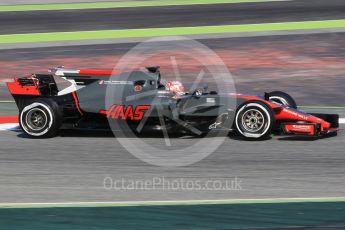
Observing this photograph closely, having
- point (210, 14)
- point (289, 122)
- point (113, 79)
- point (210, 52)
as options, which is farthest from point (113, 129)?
point (210, 14)

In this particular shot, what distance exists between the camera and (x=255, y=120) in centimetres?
1035

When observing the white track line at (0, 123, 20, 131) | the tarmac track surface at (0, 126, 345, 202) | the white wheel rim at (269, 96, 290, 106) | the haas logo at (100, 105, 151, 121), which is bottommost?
the tarmac track surface at (0, 126, 345, 202)

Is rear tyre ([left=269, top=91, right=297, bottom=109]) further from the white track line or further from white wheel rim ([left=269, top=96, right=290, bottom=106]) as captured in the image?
the white track line

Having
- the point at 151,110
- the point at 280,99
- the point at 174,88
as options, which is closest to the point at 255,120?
the point at 280,99

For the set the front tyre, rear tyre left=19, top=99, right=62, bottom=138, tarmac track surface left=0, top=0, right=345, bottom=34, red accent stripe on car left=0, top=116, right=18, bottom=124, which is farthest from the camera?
tarmac track surface left=0, top=0, right=345, bottom=34

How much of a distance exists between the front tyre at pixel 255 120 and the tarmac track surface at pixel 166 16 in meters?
12.3

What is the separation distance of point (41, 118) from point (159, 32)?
1109 cm

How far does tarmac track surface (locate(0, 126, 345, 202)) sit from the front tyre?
0.52 feet

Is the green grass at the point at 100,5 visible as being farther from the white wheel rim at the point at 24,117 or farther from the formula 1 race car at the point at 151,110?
the white wheel rim at the point at 24,117

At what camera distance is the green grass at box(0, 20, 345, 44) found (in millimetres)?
21125

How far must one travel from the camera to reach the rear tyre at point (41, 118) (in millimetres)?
10656

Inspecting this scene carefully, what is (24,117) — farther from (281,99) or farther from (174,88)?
(281,99)

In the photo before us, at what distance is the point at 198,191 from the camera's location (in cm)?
827

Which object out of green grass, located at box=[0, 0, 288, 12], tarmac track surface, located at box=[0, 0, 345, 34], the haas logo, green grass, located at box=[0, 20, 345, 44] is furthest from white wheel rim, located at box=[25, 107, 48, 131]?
green grass, located at box=[0, 0, 288, 12]
